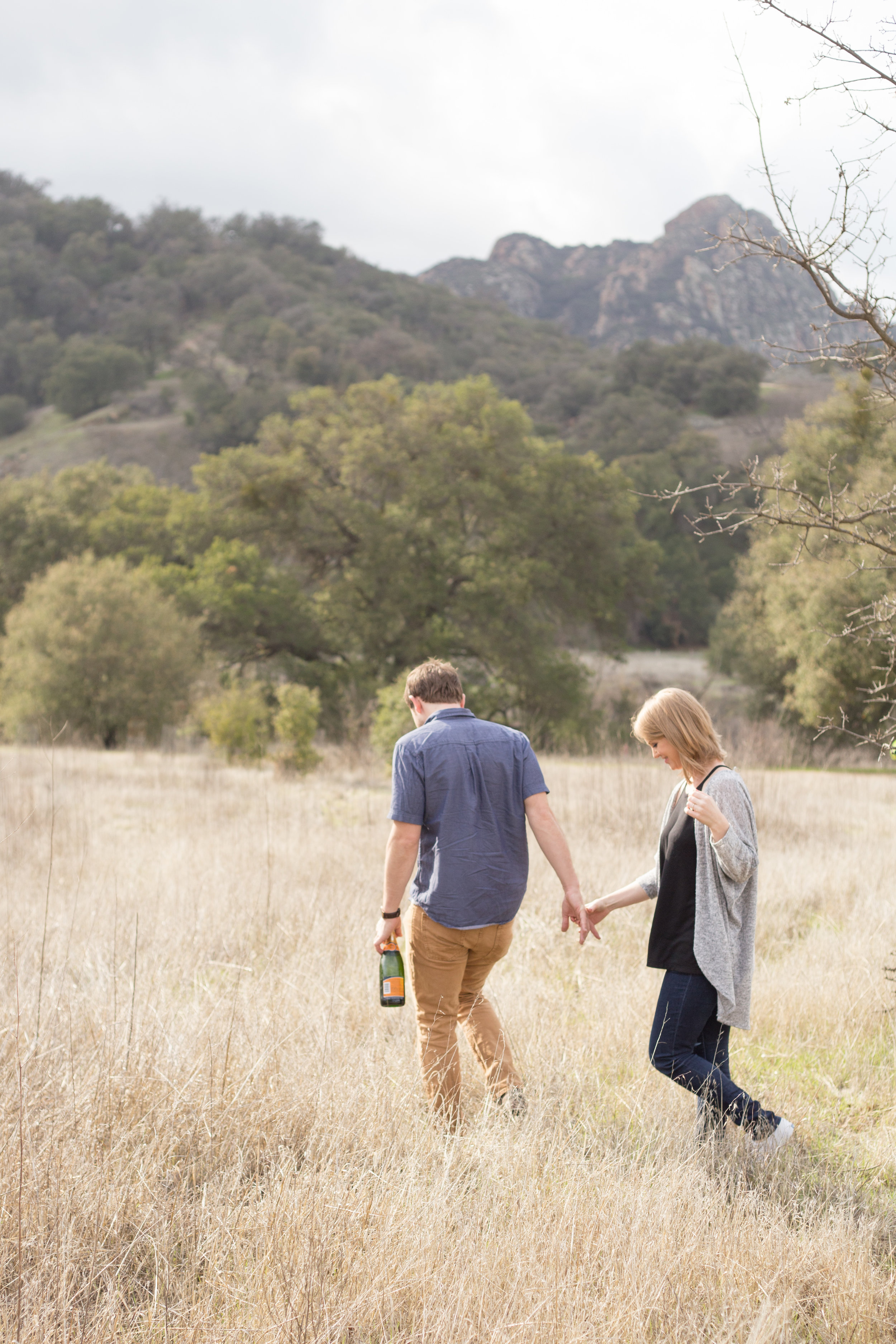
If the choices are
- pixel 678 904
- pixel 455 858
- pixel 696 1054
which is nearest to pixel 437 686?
pixel 455 858

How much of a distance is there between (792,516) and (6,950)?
432 centimetres

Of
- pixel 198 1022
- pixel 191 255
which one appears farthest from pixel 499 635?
pixel 191 255

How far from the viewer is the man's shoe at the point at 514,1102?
327 cm

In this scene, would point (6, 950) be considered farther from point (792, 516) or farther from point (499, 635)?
point (499, 635)

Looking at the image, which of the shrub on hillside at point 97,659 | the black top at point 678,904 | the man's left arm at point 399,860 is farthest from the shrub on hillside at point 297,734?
the black top at point 678,904

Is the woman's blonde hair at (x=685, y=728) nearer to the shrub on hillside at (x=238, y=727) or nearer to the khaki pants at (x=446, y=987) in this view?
the khaki pants at (x=446, y=987)

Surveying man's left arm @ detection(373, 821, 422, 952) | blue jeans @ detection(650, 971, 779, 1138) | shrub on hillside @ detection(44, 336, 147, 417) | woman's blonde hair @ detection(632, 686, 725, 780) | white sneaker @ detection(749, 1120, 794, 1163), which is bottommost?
white sneaker @ detection(749, 1120, 794, 1163)

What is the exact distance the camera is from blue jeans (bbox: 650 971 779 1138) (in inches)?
118

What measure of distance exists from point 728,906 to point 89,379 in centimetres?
8646

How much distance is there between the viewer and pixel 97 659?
22.5 meters

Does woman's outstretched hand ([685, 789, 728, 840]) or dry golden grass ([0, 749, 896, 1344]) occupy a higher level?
woman's outstretched hand ([685, 789, 728, 840])

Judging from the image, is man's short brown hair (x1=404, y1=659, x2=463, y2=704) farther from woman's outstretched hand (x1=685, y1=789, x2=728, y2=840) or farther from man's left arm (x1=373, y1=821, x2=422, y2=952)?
woman's outstretched hand (x1=685, y1=789, x2=728, y2=840)

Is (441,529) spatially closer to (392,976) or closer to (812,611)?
(812,611)

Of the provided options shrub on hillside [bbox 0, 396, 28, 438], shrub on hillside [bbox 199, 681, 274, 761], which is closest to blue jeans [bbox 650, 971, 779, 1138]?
shrub on hillside [bbox 199, 681, 274, 761]
